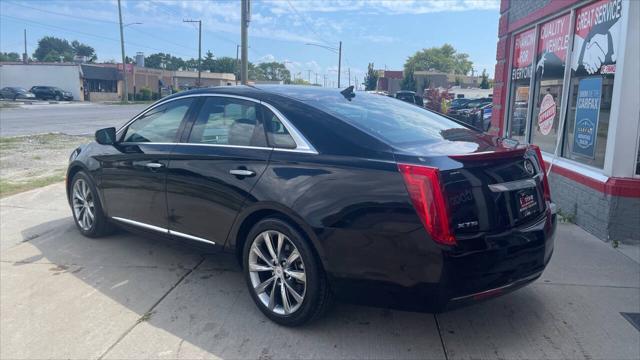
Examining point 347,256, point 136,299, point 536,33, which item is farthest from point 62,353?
point 536,33

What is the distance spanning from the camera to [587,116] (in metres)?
6.43

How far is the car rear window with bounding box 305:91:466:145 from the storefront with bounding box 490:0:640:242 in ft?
7.46

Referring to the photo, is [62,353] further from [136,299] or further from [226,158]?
[226,158]

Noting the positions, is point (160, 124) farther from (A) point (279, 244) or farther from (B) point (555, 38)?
(B) point (555, 38)

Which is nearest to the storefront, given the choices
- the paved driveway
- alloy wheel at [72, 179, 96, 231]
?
the paved driveway

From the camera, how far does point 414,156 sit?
10.1 feet

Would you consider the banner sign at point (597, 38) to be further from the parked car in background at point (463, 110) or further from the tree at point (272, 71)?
the tree at point (272, 71)

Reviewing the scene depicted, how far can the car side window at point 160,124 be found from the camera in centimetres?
456

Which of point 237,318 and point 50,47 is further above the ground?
point 50,47

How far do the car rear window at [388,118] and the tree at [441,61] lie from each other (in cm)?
13876

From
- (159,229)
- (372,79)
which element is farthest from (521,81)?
(372,79)

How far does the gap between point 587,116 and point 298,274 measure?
4.74 m

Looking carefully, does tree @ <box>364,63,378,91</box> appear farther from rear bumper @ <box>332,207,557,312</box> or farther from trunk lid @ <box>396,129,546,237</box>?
rear bumper @ <box>332,207,557,312</box>

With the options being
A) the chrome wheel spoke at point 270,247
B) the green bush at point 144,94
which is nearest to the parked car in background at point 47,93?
the green bush at point 144,94
